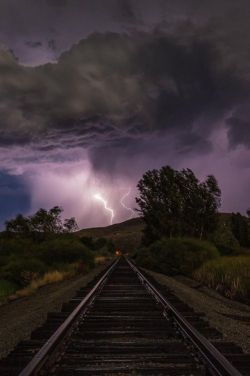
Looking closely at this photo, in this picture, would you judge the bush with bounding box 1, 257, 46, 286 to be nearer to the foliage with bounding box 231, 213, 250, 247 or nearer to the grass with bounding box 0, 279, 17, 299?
the grass with bounding box 0, 279, 17, 299

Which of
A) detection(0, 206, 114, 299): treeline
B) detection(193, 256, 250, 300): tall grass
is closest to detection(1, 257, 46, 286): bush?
detection(0, 206, 114, 299): treeline

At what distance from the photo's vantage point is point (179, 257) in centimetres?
3231

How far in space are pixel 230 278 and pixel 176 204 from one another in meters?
39.0

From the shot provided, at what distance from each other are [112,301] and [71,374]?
755 cm

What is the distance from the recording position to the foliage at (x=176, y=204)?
57938 mm

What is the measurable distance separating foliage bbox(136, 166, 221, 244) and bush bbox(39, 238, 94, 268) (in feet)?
66.9

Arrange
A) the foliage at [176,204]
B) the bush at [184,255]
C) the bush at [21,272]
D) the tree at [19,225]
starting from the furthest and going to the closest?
1. the tree at [19,225]
2. the foliage at [176,204]
3. the bush at [184,255]
4. the bush at [21,272]

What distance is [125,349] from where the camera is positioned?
6.14m

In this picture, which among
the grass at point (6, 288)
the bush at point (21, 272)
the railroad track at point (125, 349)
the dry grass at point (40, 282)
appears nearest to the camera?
the railroad track at point (125, 349)

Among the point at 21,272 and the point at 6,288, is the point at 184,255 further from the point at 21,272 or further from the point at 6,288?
the point at 6,288

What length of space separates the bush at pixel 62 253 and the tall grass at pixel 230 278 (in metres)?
14.4

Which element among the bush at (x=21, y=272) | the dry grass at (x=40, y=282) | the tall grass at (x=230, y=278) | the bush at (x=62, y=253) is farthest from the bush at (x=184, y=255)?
the bush at (x=21, y=272)

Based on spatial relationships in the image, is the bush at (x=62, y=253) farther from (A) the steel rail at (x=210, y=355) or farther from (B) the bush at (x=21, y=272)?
(A) the steel rail at (x=210, y=355)

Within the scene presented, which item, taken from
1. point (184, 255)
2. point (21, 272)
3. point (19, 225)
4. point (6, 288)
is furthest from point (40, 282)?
point (19, 225)
